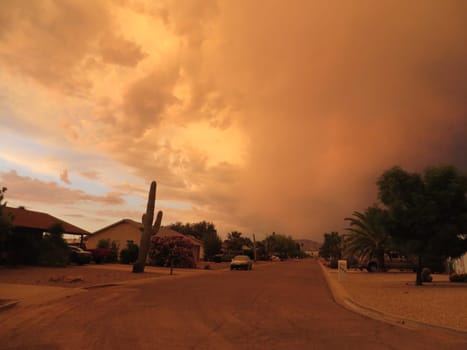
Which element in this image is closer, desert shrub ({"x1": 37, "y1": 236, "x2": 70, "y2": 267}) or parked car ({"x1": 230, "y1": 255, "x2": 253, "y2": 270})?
desert shrub ({"x1": 37, "y1": 236, "x2": 70, "y2": 267})

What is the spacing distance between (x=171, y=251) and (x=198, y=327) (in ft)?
106

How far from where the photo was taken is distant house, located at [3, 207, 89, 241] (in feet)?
106

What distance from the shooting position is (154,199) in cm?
3062

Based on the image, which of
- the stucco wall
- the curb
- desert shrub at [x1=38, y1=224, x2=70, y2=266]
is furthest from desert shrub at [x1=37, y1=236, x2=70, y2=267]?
the curb

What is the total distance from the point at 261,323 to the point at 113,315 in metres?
4.05

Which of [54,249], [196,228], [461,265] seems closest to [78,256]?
[54,249]

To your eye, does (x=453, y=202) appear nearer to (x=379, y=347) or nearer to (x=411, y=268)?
(x=379, y=347)

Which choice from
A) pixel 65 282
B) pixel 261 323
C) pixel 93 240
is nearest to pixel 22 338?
pixel 261 323

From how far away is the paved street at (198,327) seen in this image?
777 centimetres

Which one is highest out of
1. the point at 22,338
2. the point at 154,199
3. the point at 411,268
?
the point at 154,199

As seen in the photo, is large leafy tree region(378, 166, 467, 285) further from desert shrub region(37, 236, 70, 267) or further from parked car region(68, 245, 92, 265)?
parked car region(68, 245, 92, 265)

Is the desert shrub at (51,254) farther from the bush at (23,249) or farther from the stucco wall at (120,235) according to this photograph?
the stucco wall at (120,235)

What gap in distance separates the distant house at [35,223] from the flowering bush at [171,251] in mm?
7138

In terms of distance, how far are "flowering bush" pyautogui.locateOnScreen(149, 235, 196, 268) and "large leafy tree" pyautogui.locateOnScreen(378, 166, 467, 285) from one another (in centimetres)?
2364
